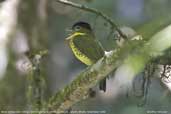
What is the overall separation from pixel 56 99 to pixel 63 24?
9.35 ft

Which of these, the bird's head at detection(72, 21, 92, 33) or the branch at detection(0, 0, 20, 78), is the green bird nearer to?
the bird's head at detection(72, 21, 92, 33)

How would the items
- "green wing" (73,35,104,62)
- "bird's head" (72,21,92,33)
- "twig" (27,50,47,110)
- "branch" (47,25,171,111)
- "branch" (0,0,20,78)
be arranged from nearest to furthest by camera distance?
"branch" (47,25,171,111) < "twig" (27,50,47,110) < "green wing" (73,35,104,62) < "bird's head" (72,21,92,33) < "branch" (0,0,20,78)

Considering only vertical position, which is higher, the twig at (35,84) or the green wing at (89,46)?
the green wing at (89,46)

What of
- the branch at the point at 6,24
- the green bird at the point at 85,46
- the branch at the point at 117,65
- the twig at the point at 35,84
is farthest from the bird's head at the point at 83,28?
the branch at the point at 117,65

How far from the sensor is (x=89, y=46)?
6.74ft

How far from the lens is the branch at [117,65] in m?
0.53

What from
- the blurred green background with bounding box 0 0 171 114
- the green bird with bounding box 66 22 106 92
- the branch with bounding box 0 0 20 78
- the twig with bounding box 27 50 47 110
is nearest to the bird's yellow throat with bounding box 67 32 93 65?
the green bird with bounding box 66 22 106 92

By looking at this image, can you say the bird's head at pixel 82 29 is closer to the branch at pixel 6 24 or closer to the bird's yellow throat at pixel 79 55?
the bird's yellow throat at pixel 79 55

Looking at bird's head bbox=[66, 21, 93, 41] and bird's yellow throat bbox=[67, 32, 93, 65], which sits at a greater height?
bird's head bbox=[66, 21, 93, 41]

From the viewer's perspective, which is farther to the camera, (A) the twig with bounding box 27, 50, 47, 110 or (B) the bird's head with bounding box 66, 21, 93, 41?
(B) the bird's head with bounding box 66, 21, 93, 41

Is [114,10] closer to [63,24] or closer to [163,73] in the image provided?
[63,24]

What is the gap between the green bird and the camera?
192 centimetres

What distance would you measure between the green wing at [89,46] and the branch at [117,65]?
41 centimetres

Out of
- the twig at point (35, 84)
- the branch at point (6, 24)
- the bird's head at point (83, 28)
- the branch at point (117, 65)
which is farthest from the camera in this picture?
the branch at point (6, 24)
